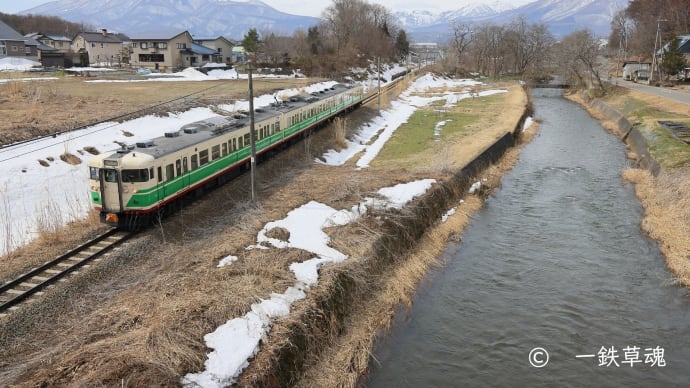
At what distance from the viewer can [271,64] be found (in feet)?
263

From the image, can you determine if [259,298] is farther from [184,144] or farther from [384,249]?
[184,144]

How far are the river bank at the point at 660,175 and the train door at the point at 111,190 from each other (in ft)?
60.0

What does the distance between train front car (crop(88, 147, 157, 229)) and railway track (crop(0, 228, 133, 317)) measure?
0.58m

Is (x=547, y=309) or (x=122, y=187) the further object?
(x=122, y=187)

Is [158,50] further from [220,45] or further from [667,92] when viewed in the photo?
[667,92]

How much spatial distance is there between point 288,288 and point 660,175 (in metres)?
21.8

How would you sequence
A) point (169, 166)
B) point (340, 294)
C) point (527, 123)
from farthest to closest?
point (527, 123)
point (169, 166)
point (340, 294)

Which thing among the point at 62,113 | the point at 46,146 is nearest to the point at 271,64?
the point at 62,113

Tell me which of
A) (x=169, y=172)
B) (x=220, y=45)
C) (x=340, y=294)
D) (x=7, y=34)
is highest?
(x=7, y=34)

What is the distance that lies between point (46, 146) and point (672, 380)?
25.3m

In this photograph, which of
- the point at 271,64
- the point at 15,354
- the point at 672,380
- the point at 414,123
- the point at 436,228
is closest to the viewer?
the point at 15,354

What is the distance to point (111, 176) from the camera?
56.7 ft

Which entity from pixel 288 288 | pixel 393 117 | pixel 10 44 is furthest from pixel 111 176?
pixel 10 44

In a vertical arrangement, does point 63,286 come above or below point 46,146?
below
